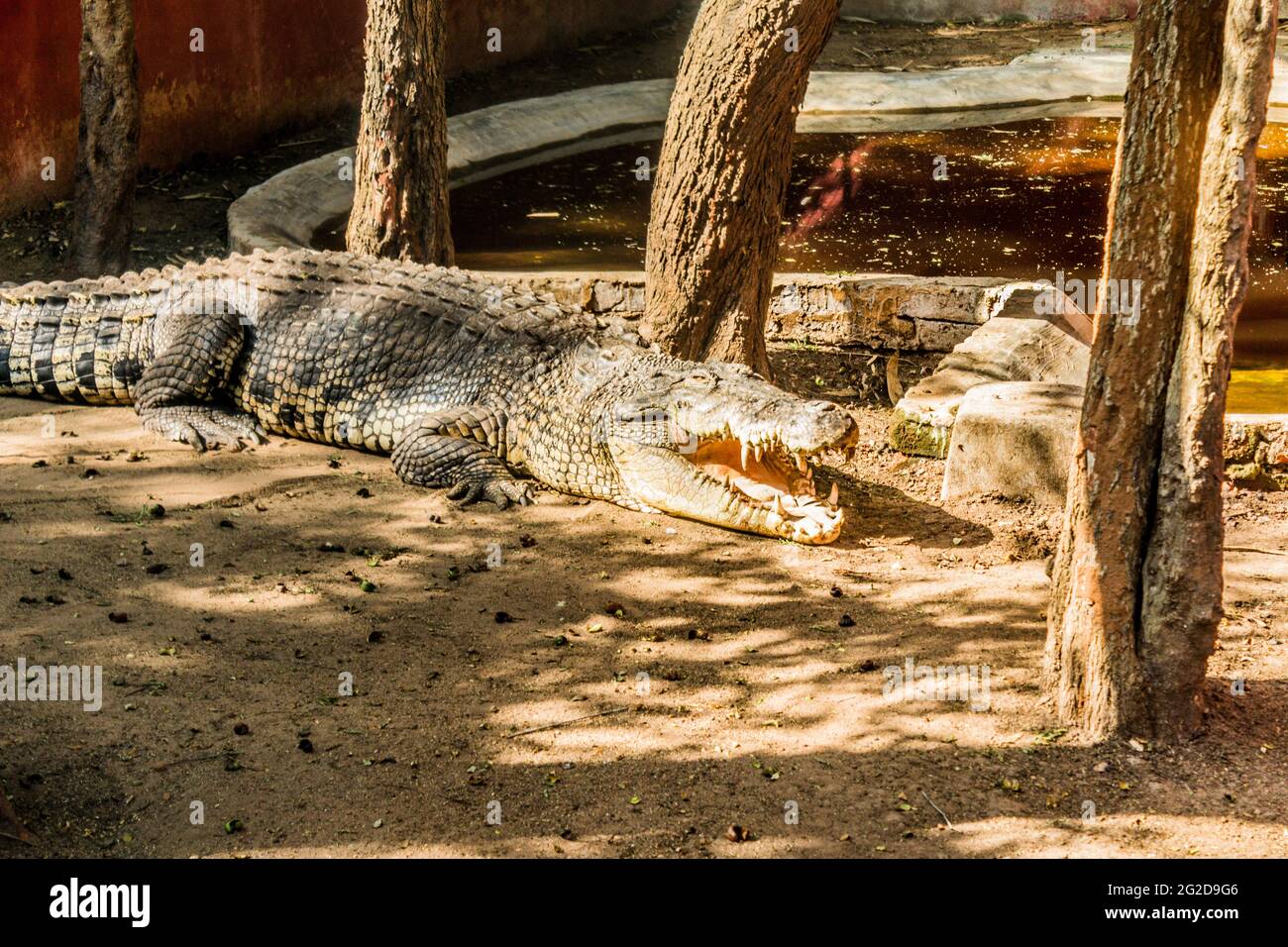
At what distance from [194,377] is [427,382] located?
1.20 m

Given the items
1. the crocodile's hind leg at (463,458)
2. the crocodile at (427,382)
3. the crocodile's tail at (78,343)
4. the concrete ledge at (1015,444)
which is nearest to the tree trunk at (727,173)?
the crocodile at (427,382)

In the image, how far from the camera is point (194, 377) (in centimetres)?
703

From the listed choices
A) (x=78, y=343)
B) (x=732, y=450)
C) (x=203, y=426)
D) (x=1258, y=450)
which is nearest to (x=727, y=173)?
(x=732, y=450)

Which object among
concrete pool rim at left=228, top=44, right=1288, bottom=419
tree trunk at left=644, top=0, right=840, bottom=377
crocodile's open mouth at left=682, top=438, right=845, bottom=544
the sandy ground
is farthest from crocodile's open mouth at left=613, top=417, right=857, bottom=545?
concrete pool rim at left=228, top=44, right=1288, bottom=419

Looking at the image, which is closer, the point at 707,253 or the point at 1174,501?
the point at 1174,501

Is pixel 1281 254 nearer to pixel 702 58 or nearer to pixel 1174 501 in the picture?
pixel 702 58

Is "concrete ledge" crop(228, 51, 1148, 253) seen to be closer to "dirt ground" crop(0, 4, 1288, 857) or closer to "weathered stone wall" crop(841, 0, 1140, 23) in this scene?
"weathered stone wall" crop(841, 0, 1140, 23)

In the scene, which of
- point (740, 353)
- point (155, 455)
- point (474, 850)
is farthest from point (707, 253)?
point (474, 850)

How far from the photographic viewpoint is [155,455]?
657 centimetres

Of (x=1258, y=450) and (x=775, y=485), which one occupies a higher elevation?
(x=1258, y=450)

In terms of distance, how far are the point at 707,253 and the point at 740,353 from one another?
0.55 m

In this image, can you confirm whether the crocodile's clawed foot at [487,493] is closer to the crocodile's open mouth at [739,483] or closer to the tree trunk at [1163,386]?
the crocodile's open mouth at [739,483]

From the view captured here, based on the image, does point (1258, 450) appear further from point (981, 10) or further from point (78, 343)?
point (981, 10)

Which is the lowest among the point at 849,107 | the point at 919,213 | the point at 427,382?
the point at 427,382
